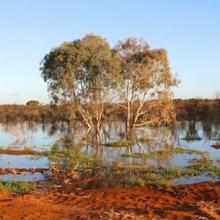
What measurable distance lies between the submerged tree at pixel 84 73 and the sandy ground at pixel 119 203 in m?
25.4

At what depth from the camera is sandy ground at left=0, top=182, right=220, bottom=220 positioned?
410 inches

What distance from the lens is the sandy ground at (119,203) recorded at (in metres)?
10.4

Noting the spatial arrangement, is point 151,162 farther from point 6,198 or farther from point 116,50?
point 116,50

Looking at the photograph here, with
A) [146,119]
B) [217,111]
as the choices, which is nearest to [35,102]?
[217,111]

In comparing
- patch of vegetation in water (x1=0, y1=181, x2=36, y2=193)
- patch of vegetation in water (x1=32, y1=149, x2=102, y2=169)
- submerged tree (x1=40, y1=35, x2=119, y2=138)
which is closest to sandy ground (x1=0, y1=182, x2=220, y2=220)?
patch of vegetation in water (x1=0, y1=181, x2=36, y2=193)

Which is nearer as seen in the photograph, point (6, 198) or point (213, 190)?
point (6, 198)

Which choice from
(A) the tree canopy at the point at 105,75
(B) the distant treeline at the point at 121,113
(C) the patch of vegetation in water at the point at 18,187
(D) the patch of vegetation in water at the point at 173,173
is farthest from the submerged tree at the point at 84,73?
(C) the patch of vegetation in water at the point at 18,187

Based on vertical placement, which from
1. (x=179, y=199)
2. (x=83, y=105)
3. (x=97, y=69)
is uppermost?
(x=97, y=69)

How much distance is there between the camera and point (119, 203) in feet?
40.3

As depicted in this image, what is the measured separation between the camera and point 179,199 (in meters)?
13.0

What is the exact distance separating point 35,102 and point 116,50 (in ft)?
158

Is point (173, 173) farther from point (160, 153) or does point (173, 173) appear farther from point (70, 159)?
point (160, 153)

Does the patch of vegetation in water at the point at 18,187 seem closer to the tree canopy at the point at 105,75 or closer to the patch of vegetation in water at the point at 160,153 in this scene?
the patch of vegetation in water at the point at 160,153

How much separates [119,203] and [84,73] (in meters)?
28.6
